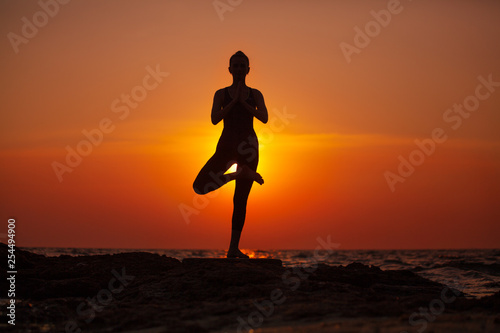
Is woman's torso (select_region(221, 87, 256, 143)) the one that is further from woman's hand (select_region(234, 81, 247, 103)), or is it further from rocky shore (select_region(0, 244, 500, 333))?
rocky shore (select_region(0, 244, 500, 333))

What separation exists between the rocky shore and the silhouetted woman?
3.55 feet

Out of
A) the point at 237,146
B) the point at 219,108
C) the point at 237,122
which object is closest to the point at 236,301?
the point at 237,146

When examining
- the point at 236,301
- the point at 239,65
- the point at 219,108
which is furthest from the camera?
the point at 219,108

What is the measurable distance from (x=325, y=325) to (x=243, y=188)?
4440 millimetres

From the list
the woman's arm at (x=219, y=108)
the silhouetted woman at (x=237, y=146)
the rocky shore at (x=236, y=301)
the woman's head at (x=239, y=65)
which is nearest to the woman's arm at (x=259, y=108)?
the silhouetted woman at (x=237, y=146)

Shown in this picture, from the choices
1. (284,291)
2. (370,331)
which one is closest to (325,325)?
(370,331)

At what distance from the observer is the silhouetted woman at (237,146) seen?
29.7ft

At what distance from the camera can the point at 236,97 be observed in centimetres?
901

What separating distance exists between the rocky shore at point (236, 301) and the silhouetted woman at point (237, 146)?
108 cm

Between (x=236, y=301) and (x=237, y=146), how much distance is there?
3.38 m

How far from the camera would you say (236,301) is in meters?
6.21

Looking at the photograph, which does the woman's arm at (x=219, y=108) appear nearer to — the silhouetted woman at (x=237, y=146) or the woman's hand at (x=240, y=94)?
the silhouetted woman at (x=237, y=146)

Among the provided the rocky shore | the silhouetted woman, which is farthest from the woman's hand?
the rocky shore

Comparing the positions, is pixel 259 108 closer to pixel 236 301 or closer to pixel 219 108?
pixel 219 108
